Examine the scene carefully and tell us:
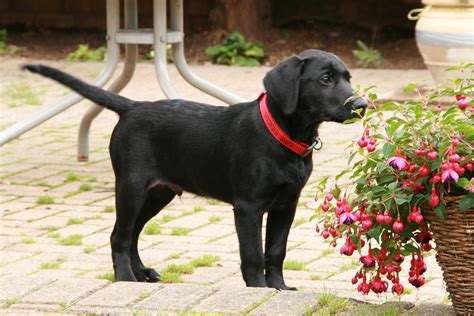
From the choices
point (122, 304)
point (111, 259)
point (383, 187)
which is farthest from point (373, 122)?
point (111, 259)

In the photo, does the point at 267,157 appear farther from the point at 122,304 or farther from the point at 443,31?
the point at 443,31

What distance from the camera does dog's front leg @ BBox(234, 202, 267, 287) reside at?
4.14m

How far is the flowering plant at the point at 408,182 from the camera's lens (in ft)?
10.5

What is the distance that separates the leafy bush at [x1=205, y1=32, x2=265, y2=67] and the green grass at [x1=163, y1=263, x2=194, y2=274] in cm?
745

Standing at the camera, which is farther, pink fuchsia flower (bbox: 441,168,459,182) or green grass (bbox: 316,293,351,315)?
green grass (bbox: 316,293,351,315)

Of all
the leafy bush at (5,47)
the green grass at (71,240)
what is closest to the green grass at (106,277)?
the green grass at (71,240)

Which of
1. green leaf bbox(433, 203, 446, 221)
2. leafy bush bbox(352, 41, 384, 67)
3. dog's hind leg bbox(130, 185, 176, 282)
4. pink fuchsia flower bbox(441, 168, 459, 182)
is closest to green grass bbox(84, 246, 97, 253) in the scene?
dog's hind leg bbox(130, 185, 176, 282)

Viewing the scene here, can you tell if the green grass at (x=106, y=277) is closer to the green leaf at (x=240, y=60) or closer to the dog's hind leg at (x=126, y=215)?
the dog's hind leg at (x=126, y=215)

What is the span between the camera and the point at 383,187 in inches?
132

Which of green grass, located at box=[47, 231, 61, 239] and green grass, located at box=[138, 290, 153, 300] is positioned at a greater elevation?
green grass, located at box=[138, 290, 153, 300]

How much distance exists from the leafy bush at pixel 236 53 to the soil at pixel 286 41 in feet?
0.52

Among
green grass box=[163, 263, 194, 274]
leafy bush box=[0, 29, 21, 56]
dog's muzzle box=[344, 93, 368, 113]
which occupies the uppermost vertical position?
dog's muzzle box=[344, 93, 368, 113]

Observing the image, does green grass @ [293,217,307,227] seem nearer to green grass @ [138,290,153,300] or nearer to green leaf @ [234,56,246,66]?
green grass @ [138,290,153,300]

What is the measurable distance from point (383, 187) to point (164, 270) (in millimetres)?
1574
